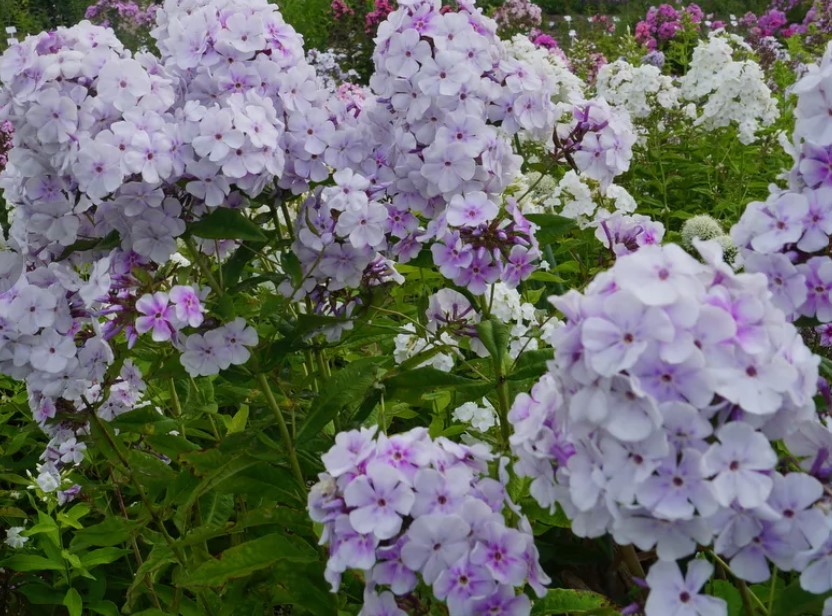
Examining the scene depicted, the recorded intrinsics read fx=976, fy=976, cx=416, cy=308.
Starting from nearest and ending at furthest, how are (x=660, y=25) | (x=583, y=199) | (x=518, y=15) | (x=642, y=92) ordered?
1. (x=583, y=199)
2. (x=642, y=92)
3. (x=518, y=15)
4. (x=660, y=25)

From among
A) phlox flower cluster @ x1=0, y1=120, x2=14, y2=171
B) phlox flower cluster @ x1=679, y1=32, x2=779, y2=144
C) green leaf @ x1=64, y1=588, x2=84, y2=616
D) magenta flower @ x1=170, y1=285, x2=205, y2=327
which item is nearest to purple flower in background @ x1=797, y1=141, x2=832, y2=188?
magenta flower @ x1=170, y1=285, x2=205, y2=327

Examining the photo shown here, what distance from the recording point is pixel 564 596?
1.85 m

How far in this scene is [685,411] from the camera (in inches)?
42.8

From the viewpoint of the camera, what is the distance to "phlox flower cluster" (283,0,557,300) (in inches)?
75.4

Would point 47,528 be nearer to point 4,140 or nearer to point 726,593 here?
point 726,593

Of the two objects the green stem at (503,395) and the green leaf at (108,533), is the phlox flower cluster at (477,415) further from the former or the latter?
the green leaf at (108,533)

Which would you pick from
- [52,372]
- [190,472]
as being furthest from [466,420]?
[52,372]

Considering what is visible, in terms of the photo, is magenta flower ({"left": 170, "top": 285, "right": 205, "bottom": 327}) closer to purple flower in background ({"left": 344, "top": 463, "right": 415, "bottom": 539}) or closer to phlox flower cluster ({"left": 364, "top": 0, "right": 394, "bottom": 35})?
purple flower in background ({"left": 344, "top": 463, "right": 415, "bottom": 539})

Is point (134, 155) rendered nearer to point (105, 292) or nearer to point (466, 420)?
point (105, 292)

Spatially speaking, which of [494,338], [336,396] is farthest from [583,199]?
[336,396]

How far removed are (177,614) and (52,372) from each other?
0.77 m

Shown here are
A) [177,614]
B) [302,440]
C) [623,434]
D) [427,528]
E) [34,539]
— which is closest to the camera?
[623,434]

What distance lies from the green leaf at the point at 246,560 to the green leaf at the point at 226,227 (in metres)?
0.59

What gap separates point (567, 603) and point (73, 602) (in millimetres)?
1486
